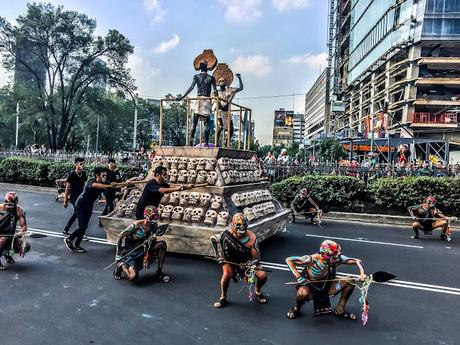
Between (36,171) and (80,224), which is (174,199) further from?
(36,171)

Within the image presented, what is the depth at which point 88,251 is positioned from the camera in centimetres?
775

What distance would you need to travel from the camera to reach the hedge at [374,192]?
41.2ft

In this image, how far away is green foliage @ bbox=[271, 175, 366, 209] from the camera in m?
13.6

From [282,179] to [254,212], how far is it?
7.56 metres

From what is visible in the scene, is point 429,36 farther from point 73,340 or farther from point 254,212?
point 73,340

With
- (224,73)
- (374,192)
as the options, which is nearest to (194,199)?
(224,73)

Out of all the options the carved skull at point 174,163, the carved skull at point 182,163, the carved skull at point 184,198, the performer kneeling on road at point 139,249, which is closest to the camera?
the performer kneeling on road at point 139,249

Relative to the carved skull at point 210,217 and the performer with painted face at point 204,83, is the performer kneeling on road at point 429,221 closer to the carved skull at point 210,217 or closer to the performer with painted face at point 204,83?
the carved skull at point 210,217

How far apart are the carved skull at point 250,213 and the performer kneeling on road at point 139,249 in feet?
7.20

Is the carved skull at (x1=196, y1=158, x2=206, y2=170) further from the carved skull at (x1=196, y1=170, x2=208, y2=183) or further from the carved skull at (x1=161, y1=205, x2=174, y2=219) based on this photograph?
the carved skull at (x1=161, y1=205, x2=174, y2=219)

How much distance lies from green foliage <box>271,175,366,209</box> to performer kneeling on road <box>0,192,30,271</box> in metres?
9.51

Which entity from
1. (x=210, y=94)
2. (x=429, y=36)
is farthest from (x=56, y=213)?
(x=429, y=36)

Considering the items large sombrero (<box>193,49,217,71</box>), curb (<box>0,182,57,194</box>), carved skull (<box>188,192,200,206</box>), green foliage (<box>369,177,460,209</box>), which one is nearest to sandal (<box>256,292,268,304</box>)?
carved skull (<box>188,192,200,206</box>)

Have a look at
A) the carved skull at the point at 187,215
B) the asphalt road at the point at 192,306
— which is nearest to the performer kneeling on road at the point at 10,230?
the asphalt road at the point at 192,306
